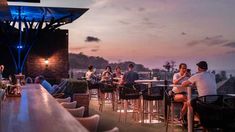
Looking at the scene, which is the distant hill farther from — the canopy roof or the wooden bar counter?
the wooden bar counter

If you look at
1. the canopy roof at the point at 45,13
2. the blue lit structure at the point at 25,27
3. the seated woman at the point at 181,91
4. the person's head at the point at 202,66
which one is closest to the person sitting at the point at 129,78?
the seated woman at the point at 181,91

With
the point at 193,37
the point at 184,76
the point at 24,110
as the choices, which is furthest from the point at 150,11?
the point at 24,110

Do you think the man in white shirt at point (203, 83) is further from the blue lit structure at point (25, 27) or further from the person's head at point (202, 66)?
the blue lit structure at point (25, 27)

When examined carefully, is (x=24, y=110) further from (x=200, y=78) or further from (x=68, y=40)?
(x=68, y=40)

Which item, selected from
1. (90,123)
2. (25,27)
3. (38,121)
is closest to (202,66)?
(90,123)

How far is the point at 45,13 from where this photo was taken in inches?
695

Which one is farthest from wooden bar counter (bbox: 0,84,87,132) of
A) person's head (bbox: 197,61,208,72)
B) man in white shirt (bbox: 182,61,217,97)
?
person's head (bbox: 197,61,208,72)

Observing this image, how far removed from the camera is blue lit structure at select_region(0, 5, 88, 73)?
17.4m

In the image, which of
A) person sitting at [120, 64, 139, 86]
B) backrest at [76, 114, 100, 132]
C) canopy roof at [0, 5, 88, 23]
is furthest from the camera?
canopy roof at [0, 5, 88, 23]

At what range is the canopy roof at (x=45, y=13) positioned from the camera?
1677 cm

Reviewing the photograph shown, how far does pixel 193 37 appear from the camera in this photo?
1353cm

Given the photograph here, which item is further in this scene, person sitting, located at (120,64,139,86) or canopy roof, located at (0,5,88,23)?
canopy roof, located at (0,5,88,23)

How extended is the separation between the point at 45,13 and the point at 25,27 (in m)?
1.21

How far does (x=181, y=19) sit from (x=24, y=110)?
11.2 m
